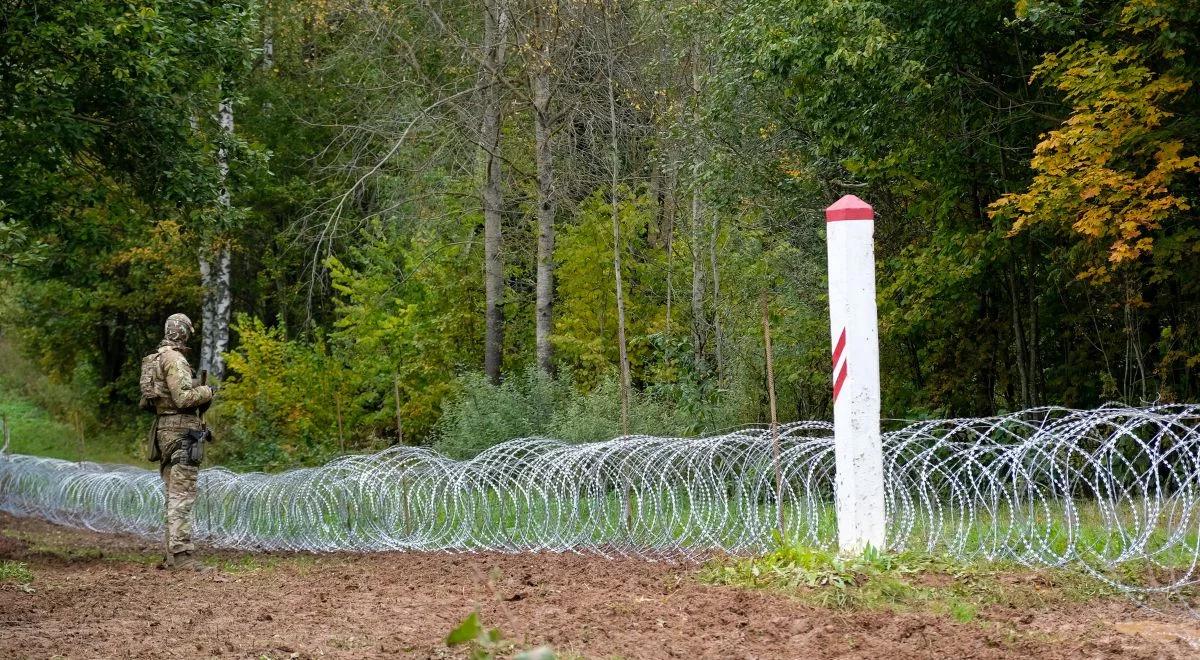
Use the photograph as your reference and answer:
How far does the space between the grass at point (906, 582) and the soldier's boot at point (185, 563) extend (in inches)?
229

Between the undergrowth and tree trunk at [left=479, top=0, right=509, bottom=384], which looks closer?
the undergrowth

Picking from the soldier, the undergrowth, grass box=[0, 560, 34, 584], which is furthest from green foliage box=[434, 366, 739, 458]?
the undergrowth

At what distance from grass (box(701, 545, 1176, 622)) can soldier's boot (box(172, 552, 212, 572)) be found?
581 cm

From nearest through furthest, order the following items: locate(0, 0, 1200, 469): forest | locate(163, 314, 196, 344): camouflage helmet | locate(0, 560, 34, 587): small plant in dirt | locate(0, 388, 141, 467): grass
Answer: locate(0, 560, 34, 587): small plant in dirt, locate(163, 314, 196, 344): camouflage helmet, locate(0, 0, 1200, 469): forest, locate(0, 388, 141, 467): grass

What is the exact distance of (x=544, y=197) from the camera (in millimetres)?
24594

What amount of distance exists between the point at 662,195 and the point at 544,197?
580 centimetres

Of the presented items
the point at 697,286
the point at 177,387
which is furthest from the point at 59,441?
the point at 177,387

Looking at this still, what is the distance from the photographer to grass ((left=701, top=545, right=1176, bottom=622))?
8.04 meters

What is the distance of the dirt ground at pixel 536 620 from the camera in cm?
695

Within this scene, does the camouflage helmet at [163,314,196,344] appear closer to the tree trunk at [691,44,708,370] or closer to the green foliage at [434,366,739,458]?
the green foliage at [434,366,739,458]

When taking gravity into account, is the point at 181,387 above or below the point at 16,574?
above

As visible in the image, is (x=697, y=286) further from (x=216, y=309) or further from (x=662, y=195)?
(x=216, y=309)

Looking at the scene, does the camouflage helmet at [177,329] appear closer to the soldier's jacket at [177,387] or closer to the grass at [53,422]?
the soldier's jacket at [177,387]

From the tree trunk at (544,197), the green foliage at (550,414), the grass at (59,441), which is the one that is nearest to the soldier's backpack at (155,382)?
the green foliage at (550,414)
